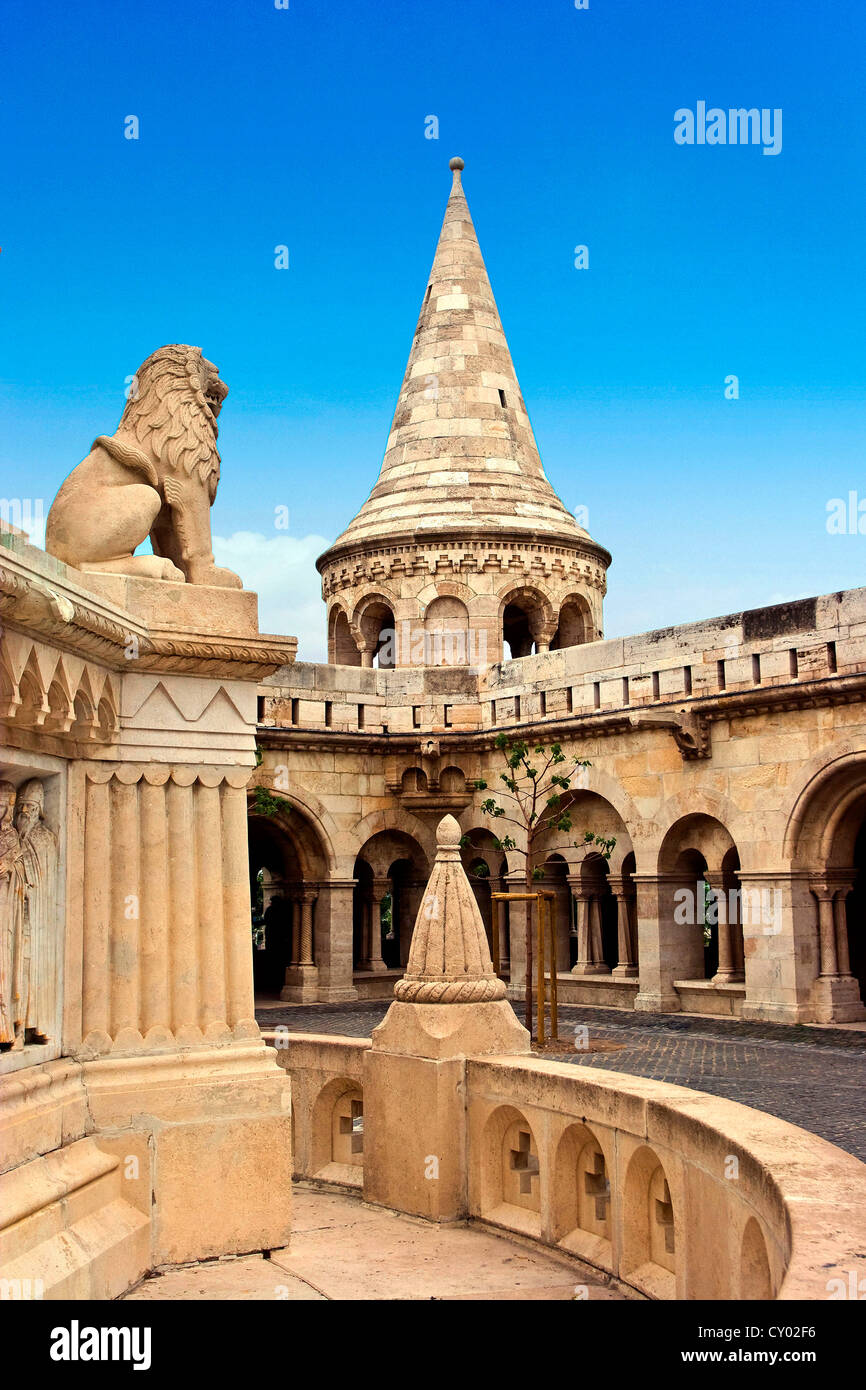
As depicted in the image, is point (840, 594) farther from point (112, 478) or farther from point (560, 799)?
Result: point (112, 478)

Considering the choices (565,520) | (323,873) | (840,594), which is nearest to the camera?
(840,594)

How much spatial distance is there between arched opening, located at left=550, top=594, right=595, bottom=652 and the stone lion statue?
16.2 metres

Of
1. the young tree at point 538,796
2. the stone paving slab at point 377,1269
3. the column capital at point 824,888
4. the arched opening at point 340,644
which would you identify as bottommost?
the stone paving slab at point 377,1269

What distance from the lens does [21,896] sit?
4863 millimetres

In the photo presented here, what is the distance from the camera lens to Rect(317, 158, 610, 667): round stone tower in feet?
69.0

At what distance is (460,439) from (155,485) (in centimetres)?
1641

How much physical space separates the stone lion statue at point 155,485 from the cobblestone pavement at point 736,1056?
4389 millimetres

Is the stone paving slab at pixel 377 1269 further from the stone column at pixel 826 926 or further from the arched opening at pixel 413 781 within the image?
the arched opening at pixel 413 781

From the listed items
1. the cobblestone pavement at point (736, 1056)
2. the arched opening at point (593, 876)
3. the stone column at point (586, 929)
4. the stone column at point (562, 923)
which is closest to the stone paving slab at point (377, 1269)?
the cobblestone pavement at point (736, 1056)

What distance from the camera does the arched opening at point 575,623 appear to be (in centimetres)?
2212

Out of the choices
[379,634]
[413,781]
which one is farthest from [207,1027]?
[379,634]
